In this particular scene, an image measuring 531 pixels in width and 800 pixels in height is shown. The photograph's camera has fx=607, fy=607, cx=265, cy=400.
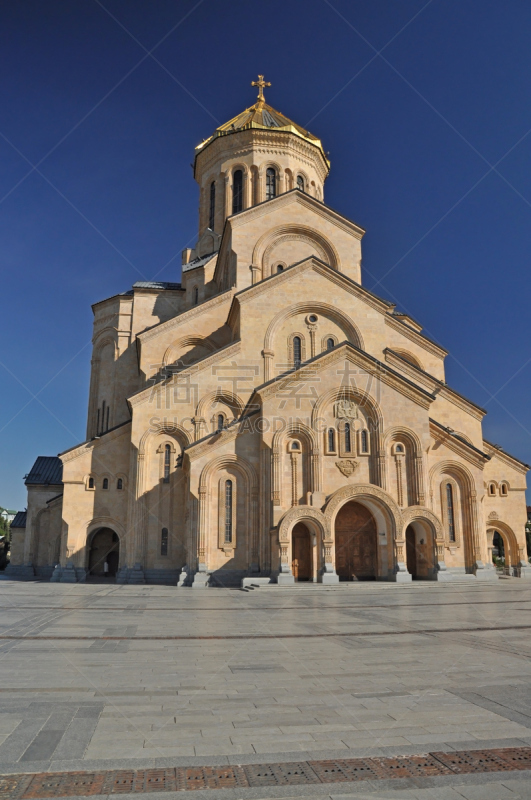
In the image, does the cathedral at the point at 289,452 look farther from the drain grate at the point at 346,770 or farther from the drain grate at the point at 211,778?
the drain grate at the point at 211,778

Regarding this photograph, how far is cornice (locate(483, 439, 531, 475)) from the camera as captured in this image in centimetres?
3303

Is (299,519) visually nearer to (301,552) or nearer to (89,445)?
(301,552)

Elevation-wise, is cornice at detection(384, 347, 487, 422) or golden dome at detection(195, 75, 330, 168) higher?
golden dome at detection(195, 75, 330, 168)

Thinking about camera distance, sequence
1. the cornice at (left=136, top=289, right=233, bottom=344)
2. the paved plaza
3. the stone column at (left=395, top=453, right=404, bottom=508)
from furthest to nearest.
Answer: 1. the cornice at (left=136, top=289, right=233, bottom=344)
2. the stone column at (left=395, top=453, right=404, bottom=508)
3. the paved plaza

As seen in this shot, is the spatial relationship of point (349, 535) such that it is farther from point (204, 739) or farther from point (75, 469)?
point (204, 739)

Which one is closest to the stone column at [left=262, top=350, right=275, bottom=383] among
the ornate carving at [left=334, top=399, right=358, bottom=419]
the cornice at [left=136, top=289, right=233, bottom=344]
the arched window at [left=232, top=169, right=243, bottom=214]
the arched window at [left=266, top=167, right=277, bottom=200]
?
the ornate carving at [left=334, top=399, right=358, bottom=419]

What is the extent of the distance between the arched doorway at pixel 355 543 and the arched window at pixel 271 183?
24.1 m

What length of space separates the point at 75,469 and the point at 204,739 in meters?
26.2

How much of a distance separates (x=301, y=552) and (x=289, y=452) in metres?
4.50

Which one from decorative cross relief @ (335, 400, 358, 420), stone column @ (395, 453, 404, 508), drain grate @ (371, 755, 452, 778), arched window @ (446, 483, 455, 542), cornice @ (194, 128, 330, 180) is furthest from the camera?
cornice @ (194, 128, 330, 180)

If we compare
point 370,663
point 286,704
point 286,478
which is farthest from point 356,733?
point 286,478

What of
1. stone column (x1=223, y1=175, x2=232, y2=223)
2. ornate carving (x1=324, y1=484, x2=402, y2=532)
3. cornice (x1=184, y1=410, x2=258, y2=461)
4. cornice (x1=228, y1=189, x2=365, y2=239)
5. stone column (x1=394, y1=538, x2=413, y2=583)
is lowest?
stone column (x1=394, y1=538, x2=413, y2=583)

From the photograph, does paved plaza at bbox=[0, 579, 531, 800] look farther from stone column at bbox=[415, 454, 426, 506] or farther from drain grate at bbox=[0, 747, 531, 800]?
stone column at bbox=[415, 454, 426, 506]

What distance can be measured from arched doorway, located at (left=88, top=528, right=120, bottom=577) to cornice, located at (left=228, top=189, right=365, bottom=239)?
19.4 m
